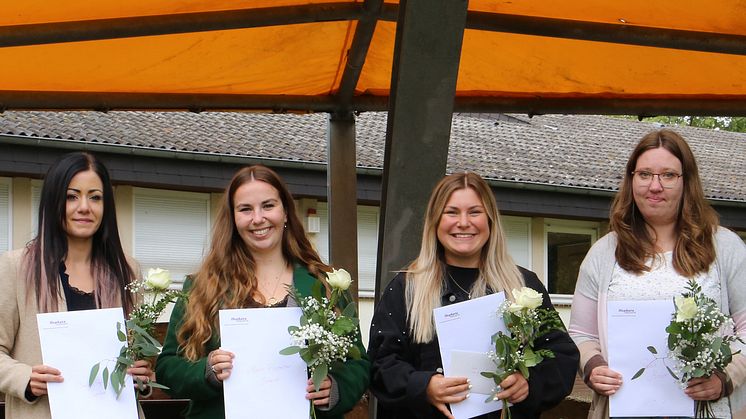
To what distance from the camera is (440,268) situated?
4582 mm

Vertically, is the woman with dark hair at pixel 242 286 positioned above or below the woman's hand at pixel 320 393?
above

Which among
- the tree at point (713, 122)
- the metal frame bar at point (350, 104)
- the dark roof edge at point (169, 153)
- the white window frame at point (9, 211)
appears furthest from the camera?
the tree at point (713, 122)

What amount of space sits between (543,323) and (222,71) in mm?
4839

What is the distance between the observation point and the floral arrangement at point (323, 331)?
414cm

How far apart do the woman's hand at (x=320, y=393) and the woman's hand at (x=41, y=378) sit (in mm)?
906

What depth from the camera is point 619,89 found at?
8656 millimetres

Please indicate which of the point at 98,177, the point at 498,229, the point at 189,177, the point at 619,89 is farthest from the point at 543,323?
the point at 189,177

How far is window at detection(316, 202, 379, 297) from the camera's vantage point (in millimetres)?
24641

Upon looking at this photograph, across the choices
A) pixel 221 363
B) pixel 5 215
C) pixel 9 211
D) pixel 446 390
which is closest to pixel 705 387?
pixel 446 390

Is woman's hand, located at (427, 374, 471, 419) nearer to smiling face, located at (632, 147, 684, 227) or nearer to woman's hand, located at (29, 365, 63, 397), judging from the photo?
smiling face, located at (632, 147, 684, 227)

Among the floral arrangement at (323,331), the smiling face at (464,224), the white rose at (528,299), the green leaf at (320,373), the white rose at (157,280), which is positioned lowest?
the green leaf at (320,373)

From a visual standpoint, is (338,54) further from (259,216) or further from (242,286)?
(242,286)

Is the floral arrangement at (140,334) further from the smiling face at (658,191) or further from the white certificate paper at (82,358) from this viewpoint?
the smiling face at (658,191)

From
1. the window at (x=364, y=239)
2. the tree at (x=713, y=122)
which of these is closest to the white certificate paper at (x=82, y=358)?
the window at (x=364, y=239)
